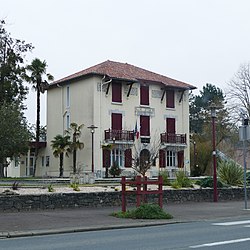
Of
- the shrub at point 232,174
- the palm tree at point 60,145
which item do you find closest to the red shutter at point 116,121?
the palm tree at point 60,145

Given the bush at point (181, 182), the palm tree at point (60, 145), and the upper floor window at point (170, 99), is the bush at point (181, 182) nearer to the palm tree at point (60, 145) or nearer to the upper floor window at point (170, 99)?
the palm tree at point (60, 145)

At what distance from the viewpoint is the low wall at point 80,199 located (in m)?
19.7

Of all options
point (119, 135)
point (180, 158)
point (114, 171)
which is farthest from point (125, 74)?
point (180, 158)

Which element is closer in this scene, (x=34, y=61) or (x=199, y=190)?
(x=199, y=190)

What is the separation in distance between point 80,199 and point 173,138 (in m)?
32.9

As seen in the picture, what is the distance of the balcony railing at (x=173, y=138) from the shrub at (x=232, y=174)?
73.6 feet

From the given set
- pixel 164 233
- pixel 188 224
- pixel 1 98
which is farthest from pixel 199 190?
pixel 1 98

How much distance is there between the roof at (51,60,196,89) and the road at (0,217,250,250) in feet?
115

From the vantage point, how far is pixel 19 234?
43.6 feet

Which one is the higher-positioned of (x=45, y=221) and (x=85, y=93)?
(x=85, y=93)

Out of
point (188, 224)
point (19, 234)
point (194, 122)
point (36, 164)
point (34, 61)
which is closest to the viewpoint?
point (19, 234)

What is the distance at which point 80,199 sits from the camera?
848 inches

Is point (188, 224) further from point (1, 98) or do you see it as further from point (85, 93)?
point (85, 93)

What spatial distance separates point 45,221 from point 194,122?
73922 mm
